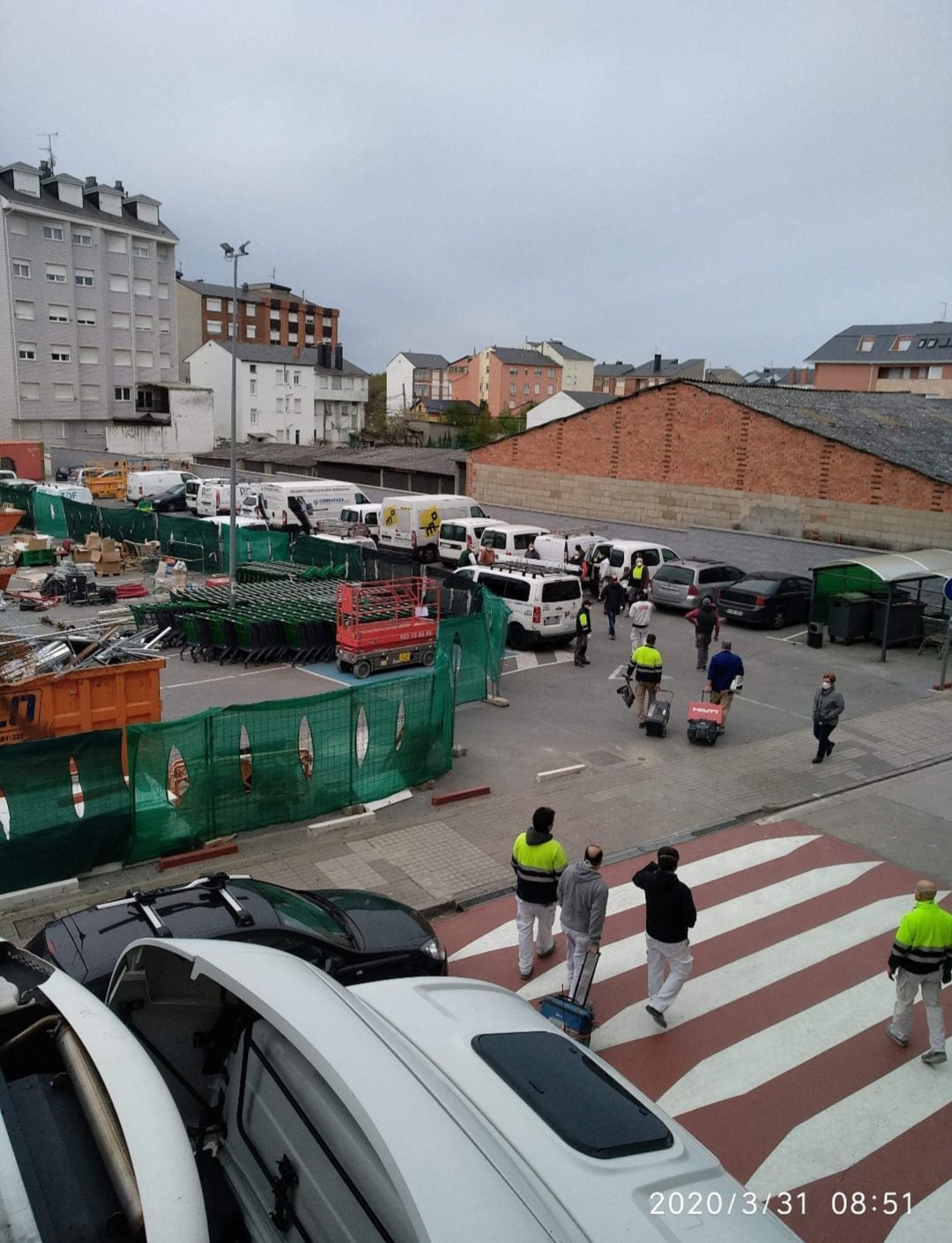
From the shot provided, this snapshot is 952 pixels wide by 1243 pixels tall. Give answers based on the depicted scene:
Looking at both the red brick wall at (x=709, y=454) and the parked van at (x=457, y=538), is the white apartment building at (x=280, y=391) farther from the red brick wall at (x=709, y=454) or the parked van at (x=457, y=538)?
the parked van at (x=457, y=538)

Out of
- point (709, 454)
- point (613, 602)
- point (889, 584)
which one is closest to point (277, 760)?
point (613, 602)

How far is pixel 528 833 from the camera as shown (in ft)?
26.3

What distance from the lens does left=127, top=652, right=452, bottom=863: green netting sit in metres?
10.1

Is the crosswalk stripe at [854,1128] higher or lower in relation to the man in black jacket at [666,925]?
lower

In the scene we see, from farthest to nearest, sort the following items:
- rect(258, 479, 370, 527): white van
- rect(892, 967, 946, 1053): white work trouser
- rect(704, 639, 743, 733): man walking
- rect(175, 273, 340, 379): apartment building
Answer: rect(175, 273, 340, 379): apartment building → rect(258, 479, 370, 527): white van → rect(704, 639, 743, 733): man walking → rect(892, 967, 946, 1053): white work trouser

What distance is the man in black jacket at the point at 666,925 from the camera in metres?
7.19

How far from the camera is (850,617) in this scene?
22203 millimetres

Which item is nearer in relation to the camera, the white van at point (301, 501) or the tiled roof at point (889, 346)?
the white van at point (301, 501)

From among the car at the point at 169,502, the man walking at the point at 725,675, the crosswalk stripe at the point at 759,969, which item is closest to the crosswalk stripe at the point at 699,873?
the crosswalk stripe at the point at 759,969

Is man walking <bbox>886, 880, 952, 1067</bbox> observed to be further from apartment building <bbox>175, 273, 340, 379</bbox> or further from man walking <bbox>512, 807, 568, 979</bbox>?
apartment building <bbox>175, 273, 340, 379</bbox>

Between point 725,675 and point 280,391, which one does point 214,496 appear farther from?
point 280,391

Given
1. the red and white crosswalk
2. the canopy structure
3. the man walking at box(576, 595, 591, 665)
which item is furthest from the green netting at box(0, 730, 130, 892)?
the canopy structure

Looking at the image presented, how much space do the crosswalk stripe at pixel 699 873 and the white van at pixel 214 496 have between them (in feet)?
95.9

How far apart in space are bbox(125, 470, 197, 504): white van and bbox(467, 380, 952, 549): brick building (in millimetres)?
14350
